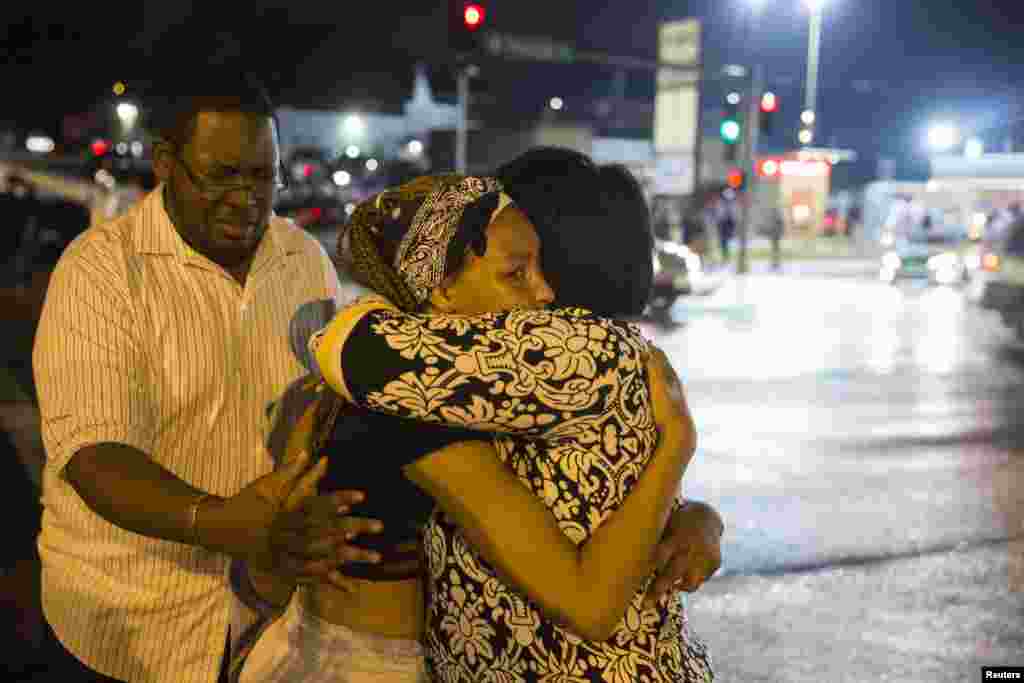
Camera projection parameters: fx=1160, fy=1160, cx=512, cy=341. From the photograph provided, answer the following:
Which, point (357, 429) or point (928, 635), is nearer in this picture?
point (357, 429)

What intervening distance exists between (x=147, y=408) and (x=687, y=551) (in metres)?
1.05

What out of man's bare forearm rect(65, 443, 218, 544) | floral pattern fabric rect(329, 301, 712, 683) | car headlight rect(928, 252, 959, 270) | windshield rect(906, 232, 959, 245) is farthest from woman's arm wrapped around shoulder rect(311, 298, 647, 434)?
windshield rect(906, 232, 959, 245)

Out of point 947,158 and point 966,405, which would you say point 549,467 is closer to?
point 966,405

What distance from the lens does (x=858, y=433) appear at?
9.55 m

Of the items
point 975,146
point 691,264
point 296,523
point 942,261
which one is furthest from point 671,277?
point 975,146

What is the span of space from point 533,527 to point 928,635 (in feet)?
13.0

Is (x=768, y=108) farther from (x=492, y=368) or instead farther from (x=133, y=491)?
(x=492, y=368)

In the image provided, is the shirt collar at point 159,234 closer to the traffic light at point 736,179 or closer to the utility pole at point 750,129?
the utility pole at point 750,129

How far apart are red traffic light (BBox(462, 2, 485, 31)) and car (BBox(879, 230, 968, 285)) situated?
46.1ft

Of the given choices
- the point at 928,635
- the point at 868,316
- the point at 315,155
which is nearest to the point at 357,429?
the point at 928,635

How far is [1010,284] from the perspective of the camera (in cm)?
1653

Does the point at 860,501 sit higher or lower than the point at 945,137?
lower

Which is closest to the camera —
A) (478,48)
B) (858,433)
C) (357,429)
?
(357,429)

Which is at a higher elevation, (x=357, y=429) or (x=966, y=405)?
(x=357, y=429)
